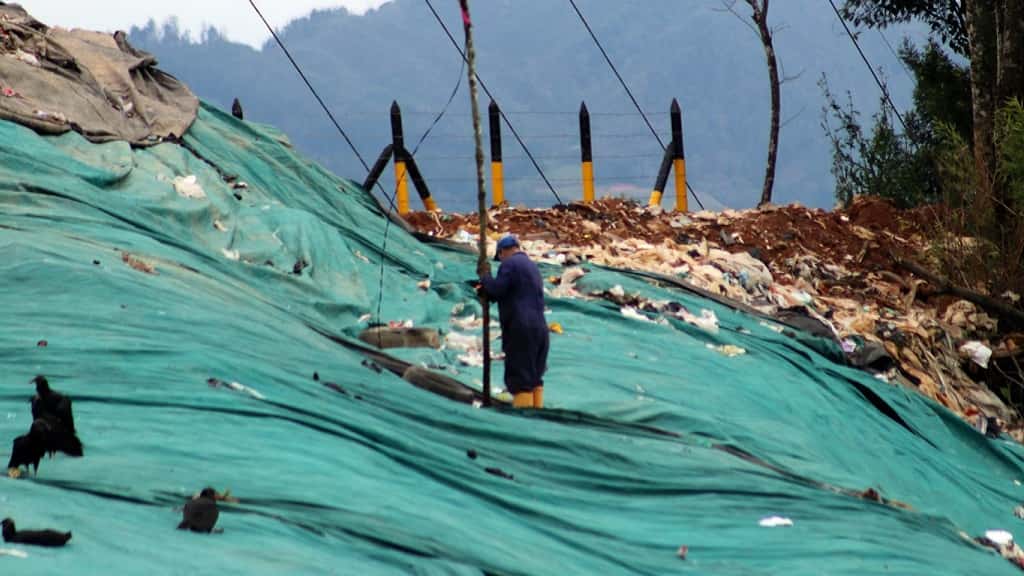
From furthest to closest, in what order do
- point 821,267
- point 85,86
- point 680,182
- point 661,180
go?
1. point 680,182
2. point 661,180
3. point 821,267
4. point 85,86

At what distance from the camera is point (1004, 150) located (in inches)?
576

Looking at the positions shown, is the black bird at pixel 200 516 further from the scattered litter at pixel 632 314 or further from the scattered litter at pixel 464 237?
the scattered litter at pixel 464 237

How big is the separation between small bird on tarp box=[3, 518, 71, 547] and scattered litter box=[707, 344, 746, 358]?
24.4 ft

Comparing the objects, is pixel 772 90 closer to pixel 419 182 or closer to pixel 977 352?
pixel 419 182

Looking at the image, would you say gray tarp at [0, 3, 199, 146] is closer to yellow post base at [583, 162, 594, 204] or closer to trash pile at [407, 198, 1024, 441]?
trash pile at [407, 198, 1024, 441]

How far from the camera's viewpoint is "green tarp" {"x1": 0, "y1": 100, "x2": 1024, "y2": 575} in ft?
18.4

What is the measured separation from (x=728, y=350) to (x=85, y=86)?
18.3 ft

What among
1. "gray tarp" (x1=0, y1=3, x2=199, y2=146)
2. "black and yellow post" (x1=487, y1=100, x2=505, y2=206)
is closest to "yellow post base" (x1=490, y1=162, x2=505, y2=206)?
"black and yellow post" (x1=487, y1=100, x2=505, y2=206)

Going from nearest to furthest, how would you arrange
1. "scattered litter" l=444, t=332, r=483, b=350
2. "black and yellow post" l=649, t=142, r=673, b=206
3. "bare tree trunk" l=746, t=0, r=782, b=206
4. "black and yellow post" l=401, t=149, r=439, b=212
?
"scattered litter" l=444, t=332, r=483, b=350 < "black and yellow post" l=401, t=149, r=439, b=212 < "black and yellow post" l=649, t=142, r=673, b=206 < "bare tree trunk" l=746, t=0, r=782, b=206

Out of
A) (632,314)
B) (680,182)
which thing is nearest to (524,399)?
(632,314)

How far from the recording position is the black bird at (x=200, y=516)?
203 inches

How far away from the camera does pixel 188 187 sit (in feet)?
40.1

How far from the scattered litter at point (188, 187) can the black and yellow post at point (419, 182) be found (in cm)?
523

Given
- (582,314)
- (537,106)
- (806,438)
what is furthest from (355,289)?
(537,106)
